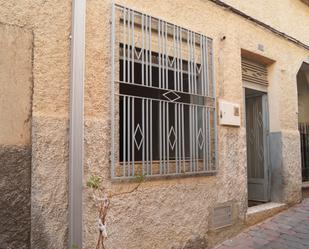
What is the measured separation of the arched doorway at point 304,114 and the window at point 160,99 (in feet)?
12.0

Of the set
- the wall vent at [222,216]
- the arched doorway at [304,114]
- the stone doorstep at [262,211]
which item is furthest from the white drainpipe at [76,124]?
the arched doorway at [304,114]

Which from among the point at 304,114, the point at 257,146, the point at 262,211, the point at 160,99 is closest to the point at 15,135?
the point at 160,99

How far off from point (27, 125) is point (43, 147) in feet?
0.77

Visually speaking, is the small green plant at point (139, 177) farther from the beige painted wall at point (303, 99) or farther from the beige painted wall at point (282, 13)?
the beige painted wall at point (303, 99)

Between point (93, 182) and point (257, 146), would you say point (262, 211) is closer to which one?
point (257, 146)

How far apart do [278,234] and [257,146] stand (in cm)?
188

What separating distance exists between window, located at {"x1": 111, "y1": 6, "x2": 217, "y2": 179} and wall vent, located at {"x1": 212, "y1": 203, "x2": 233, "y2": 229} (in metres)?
0.56

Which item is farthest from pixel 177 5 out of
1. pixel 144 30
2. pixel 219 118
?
pixel 219 118

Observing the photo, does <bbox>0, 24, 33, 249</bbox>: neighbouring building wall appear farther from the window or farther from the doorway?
the doorway

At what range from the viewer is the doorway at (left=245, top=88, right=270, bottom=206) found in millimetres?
5816

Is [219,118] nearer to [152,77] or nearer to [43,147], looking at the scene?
[152,77]

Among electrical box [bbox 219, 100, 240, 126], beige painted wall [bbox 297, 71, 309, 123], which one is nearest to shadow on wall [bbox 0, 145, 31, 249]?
electrical box [bbox 219, 100, 240, 126]

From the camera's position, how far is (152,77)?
3.78 meters

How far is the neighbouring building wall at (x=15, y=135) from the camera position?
102 inches
